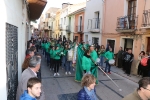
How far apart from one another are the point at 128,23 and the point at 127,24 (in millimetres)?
104

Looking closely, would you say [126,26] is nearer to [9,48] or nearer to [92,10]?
[92,10]

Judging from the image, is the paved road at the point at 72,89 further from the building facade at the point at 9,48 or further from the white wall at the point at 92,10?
the white wall at the point at 92,10

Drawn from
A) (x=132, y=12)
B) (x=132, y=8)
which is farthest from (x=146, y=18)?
(x=132, y=8)

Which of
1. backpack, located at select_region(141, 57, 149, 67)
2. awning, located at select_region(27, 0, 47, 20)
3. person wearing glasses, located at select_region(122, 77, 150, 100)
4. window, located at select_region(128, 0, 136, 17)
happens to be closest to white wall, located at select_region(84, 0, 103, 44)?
window, located at select_region(128, 0, 136, 17)

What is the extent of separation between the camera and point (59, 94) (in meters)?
6.11

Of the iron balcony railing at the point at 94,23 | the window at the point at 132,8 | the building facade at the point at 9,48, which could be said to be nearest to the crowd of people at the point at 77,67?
the building facade at the point at 9,48

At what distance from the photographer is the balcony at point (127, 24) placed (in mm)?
11109

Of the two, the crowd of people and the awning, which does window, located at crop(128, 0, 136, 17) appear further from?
the awning

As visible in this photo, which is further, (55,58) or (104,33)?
(104,33)

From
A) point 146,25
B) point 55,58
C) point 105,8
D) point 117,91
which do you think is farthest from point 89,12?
point 117,91

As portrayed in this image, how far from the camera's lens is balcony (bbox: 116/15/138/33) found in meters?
11.1

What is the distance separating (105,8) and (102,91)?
422 inches

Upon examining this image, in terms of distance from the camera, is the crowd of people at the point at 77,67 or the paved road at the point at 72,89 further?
the paved road at the point at 72,89

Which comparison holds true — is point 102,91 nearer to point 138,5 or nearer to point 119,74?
point 119,74
